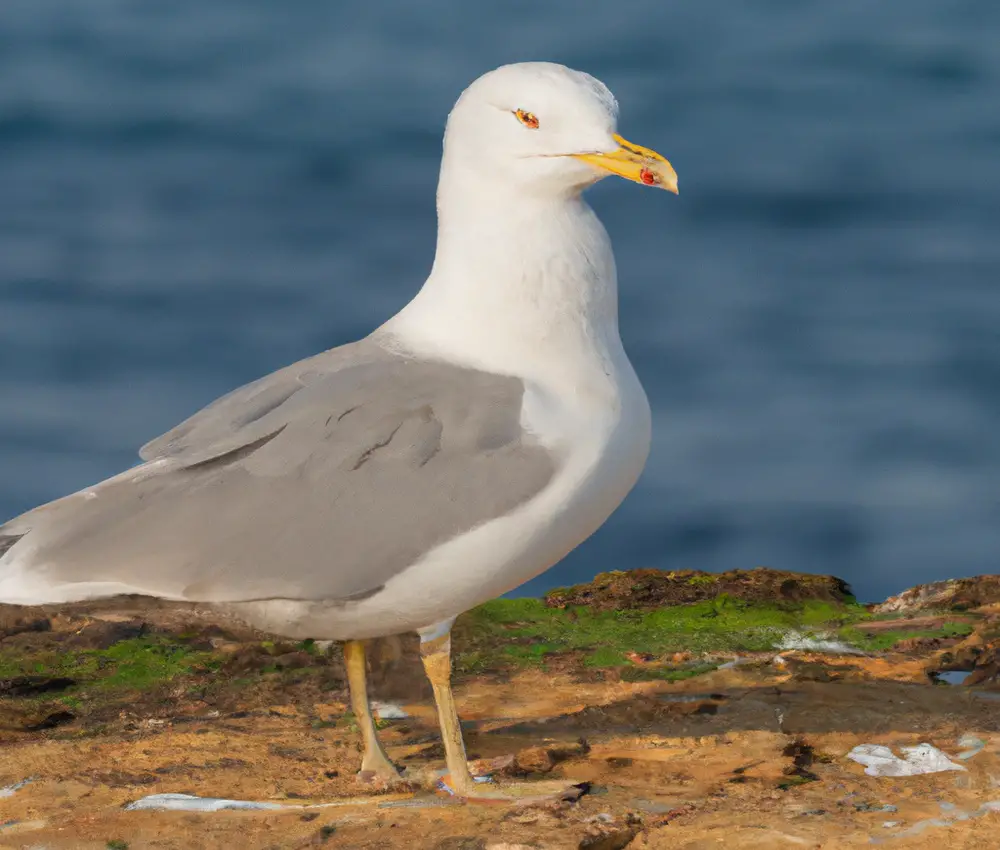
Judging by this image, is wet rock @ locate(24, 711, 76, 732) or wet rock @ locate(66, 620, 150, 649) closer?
wet rock @ locate(24, 711, 76, 732)

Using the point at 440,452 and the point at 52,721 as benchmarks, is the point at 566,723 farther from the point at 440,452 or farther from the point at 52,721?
the point at 52,721

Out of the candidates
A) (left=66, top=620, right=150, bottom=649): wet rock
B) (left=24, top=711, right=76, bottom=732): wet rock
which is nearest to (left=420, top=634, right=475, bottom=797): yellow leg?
(left=24, top=711, right=76, bottom=732): wet rock

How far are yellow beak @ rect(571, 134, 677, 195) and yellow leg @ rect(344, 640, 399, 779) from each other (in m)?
1.99

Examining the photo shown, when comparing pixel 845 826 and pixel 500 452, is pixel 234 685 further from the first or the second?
pixel 845 826

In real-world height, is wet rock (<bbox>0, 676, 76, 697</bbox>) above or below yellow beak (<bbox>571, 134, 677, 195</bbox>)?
below

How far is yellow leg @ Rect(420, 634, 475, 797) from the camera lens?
688cm

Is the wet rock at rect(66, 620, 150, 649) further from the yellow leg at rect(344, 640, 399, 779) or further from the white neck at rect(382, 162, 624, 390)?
the white neck at rect(382, 162, 624, 390)

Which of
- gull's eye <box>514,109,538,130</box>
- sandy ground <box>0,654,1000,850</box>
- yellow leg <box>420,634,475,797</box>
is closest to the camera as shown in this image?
sandy ground <box>0,654,1000,850</box>

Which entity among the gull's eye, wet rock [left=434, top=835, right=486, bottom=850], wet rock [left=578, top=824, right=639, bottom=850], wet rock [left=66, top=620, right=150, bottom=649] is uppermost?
the gull's eye

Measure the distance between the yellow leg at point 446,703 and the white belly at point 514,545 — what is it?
9.0 inches

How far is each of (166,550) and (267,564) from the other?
0.34 m

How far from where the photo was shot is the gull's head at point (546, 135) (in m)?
6.61

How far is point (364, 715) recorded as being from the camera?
712 cm

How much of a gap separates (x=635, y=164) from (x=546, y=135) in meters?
0.33
